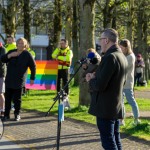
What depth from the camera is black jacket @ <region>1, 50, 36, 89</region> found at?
11828 millimetres

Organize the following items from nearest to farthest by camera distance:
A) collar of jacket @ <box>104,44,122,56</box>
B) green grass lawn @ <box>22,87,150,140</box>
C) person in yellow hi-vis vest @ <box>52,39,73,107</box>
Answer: collar of jacket @ <box>104,44,122,56</box>, green grass lawn @ <box>22,87,150,140</box>, person in yellow hi-vis vest @ <box>52,39,73,107</box>

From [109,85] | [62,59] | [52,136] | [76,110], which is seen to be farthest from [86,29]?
[109,85]

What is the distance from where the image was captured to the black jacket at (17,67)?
11.8 metres

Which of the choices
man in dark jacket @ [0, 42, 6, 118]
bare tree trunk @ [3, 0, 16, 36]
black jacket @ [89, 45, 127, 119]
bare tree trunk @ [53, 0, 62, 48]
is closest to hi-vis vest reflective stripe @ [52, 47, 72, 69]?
man in dark jacket @ [0, 42, 6, 118]

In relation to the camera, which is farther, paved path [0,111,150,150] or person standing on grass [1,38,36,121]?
person standing on grass [1,38,36,121]

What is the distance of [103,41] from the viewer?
6.73 m

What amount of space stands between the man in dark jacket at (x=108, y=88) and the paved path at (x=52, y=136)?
2103 millimetres

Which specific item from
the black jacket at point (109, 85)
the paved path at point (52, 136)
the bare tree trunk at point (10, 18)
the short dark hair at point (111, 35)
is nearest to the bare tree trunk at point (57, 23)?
the bare tree trunk at point (10, 18)

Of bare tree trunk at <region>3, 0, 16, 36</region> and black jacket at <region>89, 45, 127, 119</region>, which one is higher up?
bare tree trunk at <region>3, 0, 16, 36</region>

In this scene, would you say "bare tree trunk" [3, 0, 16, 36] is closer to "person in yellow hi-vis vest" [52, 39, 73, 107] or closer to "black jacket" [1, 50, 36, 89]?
"person in yellow hi-vis vest" [52, 39, 73, 107]

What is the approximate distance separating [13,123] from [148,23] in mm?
28142

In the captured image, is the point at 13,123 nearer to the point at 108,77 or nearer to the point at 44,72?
the point at 108,77

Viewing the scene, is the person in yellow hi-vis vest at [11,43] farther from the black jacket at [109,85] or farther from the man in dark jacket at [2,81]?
the black jacket at [109,85]

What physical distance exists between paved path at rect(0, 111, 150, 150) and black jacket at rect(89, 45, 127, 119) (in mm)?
2197
